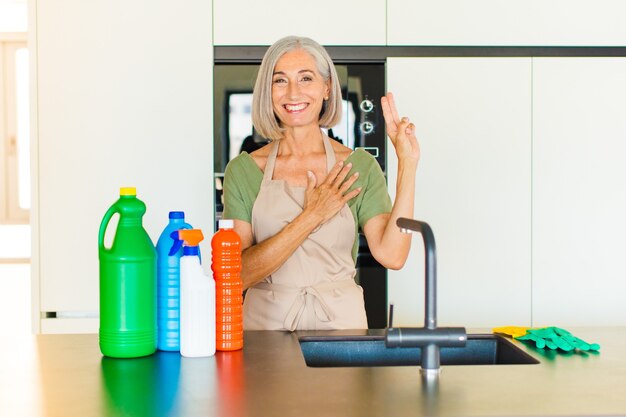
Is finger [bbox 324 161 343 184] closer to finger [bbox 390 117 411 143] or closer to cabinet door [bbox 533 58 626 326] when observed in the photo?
finger [bbox 390 117 411 143]

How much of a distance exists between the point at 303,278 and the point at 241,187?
0.94 feet

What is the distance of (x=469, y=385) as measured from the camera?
1310 mm

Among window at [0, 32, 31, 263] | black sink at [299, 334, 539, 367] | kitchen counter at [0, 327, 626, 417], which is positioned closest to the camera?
kitchen counter at [0, 327, 626, 417]

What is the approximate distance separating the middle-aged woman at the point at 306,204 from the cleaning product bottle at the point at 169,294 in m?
0.41

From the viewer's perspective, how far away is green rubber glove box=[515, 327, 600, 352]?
5.19 feet

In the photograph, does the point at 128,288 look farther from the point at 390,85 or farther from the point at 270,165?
the point at 390,85

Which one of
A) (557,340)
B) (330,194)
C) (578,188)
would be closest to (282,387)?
(557,340)

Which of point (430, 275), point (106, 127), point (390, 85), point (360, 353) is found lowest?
point (360, 353)

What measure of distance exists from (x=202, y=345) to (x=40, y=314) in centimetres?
144

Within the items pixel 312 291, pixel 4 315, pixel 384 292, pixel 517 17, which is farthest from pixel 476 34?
pixel 4 315

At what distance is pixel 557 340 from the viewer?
160cm

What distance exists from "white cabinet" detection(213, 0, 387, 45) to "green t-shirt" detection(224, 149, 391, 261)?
0.79 m

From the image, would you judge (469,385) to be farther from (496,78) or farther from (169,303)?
(496,78)

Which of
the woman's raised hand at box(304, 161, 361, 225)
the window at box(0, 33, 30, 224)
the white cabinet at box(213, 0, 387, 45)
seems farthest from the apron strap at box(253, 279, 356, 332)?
the window at box(0, 33, 30, 224)
